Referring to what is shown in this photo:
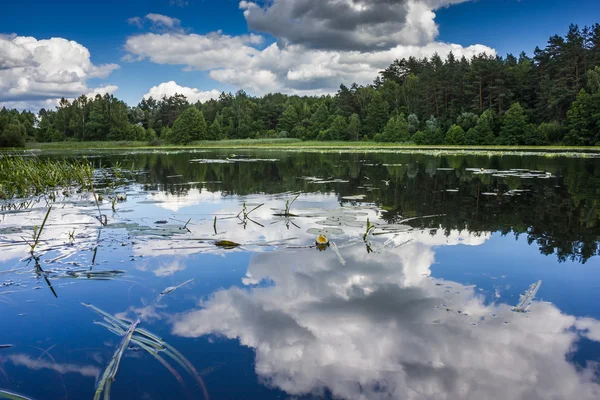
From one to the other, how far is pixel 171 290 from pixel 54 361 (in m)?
1.69

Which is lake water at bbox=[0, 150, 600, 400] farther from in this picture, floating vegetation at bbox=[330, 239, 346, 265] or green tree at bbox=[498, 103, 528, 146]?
green tree at bbox=[498, 103, 528, 146]

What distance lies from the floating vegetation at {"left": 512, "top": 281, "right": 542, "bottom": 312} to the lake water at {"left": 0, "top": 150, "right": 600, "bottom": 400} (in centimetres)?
3

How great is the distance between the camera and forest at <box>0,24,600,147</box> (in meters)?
57.9

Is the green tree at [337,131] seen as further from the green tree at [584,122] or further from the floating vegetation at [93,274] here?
the floating vegetation at [93,274]

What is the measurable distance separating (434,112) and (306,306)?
7654 cm

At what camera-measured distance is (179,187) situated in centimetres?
1611

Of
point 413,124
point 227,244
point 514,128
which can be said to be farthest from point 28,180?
point 413,124

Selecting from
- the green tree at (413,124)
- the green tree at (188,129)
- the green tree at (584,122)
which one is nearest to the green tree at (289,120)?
the green tree at (188,129)

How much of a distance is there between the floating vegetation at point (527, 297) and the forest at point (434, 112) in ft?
176

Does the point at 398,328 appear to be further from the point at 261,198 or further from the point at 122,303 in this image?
the point at 261,198

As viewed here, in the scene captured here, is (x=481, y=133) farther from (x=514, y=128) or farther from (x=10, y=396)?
(x=10, y=396)

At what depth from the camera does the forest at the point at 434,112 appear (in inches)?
2279

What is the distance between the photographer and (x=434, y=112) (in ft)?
249

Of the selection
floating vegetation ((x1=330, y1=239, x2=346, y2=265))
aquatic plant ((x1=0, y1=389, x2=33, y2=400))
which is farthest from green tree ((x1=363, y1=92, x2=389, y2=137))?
aquatic plant ((x1=0, y1=389, x2=33, y2=400))
